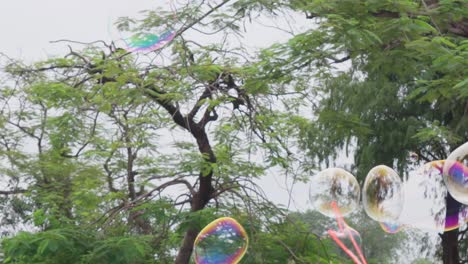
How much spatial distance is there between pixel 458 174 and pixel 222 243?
67.1 inches

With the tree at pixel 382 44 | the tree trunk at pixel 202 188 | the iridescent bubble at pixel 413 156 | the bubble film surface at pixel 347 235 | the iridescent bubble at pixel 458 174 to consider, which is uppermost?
the iridescent bubble at pixel 413 156

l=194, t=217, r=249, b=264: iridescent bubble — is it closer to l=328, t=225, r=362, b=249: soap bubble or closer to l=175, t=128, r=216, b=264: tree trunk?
l=175, t=128, r=216, b=264: tree trunk

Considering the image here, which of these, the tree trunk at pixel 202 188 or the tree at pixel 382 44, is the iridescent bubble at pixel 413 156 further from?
the tree trunk at pixel 202 188

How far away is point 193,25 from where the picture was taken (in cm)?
606

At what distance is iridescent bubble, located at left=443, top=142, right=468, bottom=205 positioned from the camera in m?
5.39

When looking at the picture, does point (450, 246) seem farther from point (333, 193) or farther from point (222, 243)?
point (222, 243)

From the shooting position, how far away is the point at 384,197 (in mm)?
6293

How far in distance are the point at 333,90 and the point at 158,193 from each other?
6235 mm

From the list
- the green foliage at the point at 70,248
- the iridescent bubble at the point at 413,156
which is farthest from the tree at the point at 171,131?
the iridescent bubble at the point at 413,156

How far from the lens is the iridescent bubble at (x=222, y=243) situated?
5.55 meters

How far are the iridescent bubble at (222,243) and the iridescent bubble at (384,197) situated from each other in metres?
1.24

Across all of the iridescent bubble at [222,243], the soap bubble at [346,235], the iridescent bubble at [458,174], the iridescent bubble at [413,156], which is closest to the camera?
the iridescent bubble at [458,174]

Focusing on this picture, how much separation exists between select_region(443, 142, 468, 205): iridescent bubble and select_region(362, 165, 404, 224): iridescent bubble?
834 millimetres

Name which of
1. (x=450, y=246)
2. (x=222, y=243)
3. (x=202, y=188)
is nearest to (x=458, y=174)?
(x=222, y=243)
